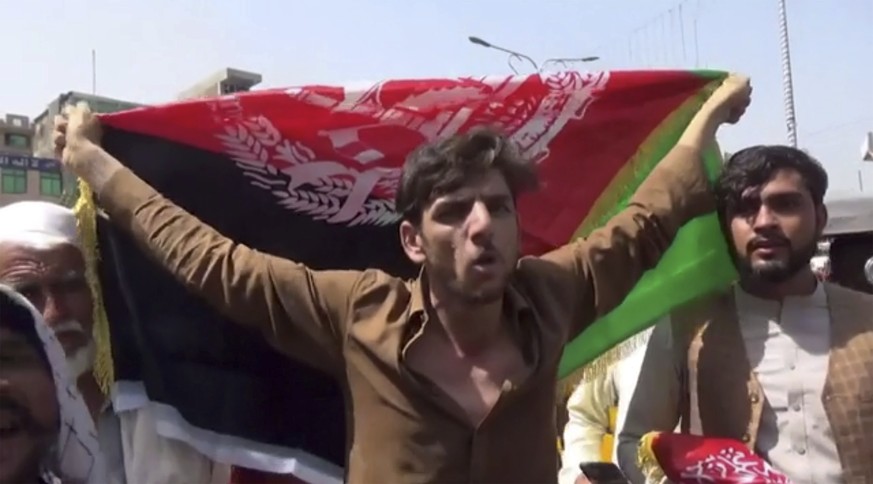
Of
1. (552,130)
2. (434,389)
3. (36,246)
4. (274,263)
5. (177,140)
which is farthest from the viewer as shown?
(552,130)

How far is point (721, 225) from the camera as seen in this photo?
2660mm

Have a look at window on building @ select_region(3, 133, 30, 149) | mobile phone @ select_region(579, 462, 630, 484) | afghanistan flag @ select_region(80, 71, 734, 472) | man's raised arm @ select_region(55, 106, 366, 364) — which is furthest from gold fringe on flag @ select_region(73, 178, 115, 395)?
window on building @ select_region(3, 133, 30, 149)

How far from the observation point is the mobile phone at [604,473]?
2629 millimetres

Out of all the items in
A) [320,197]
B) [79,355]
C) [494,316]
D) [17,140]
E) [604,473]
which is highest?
[17,140]

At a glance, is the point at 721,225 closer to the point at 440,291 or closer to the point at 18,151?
the point at 440,291

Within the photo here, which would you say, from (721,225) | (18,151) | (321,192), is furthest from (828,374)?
(18,151)

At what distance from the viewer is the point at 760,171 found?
249 centimetres

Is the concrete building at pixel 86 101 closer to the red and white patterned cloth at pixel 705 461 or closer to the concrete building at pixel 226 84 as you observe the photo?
the concrete building at pixel 226 84

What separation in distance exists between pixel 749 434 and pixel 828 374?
0.24 m

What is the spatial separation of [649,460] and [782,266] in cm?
56

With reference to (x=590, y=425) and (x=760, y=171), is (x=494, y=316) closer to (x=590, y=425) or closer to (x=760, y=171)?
(x=760, y=171)

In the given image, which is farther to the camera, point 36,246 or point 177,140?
point 177,140

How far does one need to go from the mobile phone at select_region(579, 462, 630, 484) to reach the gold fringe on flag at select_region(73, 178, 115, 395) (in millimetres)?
1220

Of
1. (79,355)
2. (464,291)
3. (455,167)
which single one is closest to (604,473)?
(464,291)
